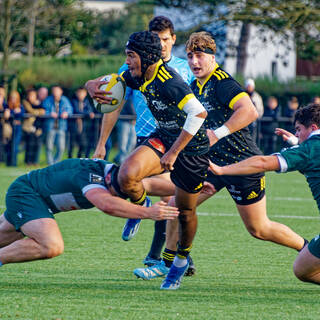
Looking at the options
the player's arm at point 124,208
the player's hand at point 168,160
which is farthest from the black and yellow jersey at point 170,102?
the player's arm at point 124,208

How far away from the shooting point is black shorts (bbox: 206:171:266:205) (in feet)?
22.1

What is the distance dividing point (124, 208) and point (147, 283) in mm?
1309

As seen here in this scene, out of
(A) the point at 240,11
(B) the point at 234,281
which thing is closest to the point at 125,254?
(B) the point at 234,281

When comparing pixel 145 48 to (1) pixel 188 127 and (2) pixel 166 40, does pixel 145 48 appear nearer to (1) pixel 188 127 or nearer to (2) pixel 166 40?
(1) pixel 188 127

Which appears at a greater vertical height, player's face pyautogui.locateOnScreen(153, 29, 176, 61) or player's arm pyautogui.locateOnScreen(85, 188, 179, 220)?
→ player's face pyautogui.locateOnScreen(153, 29, 176, 61)

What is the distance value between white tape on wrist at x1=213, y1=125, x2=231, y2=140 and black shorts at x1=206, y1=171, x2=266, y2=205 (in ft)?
1.51

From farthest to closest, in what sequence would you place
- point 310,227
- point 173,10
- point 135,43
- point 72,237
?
1. point 173,10
2. point 310,227
3. point 72,237
4. point 135,43

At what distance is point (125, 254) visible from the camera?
805cm

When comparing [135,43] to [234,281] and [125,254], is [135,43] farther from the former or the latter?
[125,254]

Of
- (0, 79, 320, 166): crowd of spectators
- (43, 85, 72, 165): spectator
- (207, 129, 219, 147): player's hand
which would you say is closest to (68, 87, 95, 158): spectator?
(0, 79, 320, 166): crowd of spectators

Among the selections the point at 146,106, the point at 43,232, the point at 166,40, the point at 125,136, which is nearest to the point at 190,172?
the point at 43,232

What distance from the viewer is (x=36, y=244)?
602cm

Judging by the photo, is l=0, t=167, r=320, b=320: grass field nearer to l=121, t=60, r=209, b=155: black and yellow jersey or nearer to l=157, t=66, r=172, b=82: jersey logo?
l=121, t=60, r=209, b=155: black and yellow jersey

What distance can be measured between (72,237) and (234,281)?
2.85 meters
